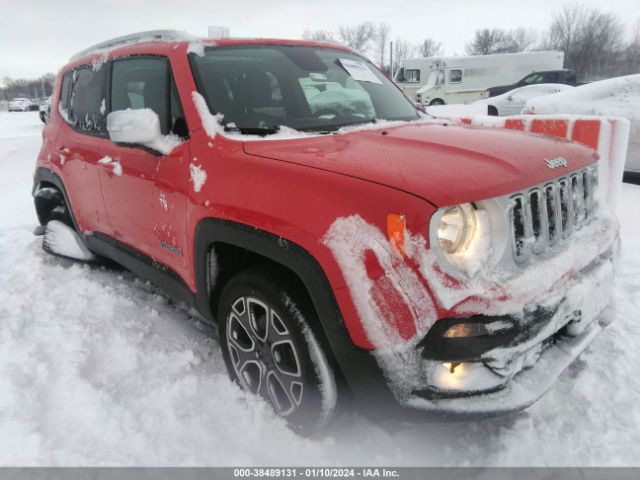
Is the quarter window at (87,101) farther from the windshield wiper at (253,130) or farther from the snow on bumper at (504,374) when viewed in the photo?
the snow on bumper at (504,374)

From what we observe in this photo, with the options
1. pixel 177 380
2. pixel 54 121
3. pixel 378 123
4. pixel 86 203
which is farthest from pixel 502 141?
pixel 54 121

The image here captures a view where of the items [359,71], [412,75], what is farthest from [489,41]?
[359,71]

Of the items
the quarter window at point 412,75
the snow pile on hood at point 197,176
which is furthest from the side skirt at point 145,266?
the quarter window at point 412,75

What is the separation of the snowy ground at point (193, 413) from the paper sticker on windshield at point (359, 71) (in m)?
1.97

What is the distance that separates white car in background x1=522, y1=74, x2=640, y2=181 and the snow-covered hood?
16.2ft

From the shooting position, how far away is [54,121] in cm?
414

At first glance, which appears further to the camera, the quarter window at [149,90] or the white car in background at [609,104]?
the white car in background at [609,104]

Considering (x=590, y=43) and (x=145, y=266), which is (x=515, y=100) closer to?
(x=145, y=266)

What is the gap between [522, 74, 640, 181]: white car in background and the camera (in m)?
6.45

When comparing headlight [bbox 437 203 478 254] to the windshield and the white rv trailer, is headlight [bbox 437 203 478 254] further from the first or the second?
the white rv trailer

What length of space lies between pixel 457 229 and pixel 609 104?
6.64 metres

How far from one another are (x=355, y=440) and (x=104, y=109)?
2729 millimetres

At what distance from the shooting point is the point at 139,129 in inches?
96.7

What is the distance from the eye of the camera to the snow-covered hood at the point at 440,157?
1.71m
